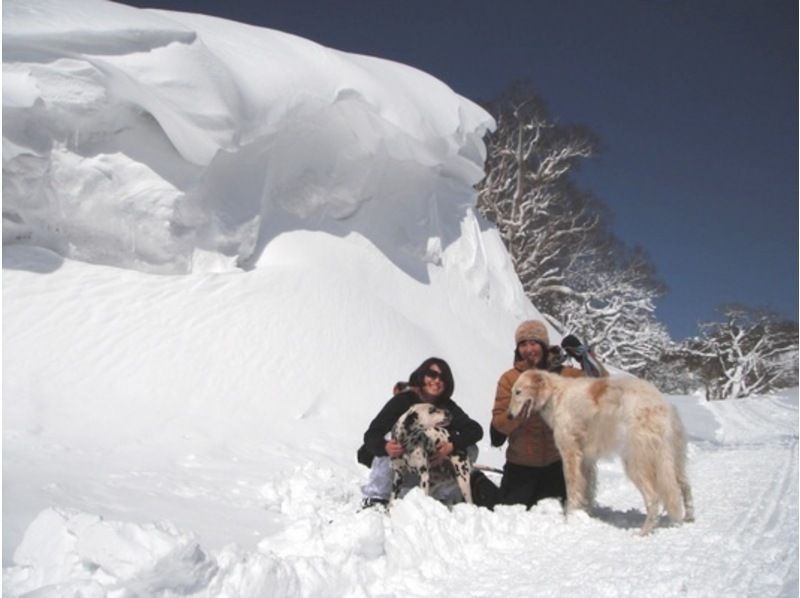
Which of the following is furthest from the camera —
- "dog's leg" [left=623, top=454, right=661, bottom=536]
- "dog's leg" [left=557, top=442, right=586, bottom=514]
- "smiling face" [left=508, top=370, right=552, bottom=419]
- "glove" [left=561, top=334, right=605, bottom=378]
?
"glove" [left=561, top=334, right=605, bottom=378]

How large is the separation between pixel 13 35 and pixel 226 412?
172 inches

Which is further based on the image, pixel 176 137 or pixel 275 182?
pixel 275 182

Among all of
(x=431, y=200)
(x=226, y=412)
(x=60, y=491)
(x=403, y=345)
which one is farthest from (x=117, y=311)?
(x=431, y=200)

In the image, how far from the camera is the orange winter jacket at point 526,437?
4121 mm

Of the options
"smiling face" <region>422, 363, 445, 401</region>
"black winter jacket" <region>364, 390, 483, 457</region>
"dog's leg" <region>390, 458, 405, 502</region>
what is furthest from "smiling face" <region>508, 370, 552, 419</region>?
"dog's leg" <region>390, 458, 405, 502</region>

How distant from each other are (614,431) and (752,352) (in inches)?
906

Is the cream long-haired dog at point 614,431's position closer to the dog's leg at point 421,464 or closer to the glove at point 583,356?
the glove at point 583,356

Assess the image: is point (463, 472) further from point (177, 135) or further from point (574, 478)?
point (177, 135)

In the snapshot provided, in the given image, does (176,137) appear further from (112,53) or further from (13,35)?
(13,35)

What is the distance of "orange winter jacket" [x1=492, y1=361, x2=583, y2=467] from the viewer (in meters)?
4.12

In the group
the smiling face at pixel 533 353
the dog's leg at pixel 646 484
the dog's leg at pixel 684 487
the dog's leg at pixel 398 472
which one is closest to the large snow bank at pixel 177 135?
the dog's leg at pixel 398 472

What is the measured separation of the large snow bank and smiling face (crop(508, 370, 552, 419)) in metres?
4.24

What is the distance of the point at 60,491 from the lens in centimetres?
314

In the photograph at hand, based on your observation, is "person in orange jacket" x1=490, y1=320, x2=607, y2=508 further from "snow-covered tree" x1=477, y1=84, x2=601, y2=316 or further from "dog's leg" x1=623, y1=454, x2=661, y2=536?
"snow-covered tree" x1=477, y1=84, x2=601, y2=316
